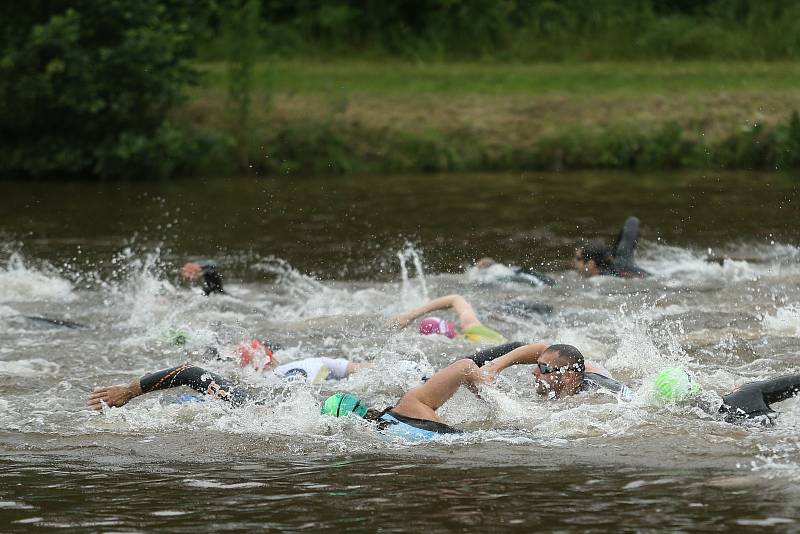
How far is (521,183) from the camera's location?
25500 millimetres

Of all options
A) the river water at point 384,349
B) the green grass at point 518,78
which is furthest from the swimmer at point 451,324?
the green grass at point 518,78

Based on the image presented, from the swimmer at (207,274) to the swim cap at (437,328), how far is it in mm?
3167

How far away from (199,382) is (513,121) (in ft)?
63.4

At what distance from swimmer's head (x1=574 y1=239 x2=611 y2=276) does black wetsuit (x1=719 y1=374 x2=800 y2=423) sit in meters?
6.75

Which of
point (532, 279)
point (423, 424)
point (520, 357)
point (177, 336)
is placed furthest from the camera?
point (532, 279)

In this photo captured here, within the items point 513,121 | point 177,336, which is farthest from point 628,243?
point 513,121

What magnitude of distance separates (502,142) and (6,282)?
14162 millimetres

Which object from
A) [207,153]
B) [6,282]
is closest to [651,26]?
[207,153]

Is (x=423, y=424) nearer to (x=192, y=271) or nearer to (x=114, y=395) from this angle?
(x=114, y=395)

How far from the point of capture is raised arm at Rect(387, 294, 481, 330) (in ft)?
41.9

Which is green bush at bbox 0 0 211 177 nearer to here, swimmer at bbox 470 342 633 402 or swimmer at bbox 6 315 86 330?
A: swimmer at bbox 6 315 86 330

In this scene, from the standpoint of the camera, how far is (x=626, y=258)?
16266 mm

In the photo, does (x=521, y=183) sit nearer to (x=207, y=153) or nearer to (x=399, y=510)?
(x=207, y=153)

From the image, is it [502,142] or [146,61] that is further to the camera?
[502,142]
